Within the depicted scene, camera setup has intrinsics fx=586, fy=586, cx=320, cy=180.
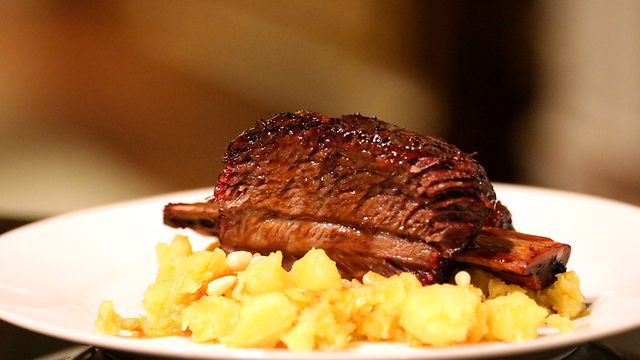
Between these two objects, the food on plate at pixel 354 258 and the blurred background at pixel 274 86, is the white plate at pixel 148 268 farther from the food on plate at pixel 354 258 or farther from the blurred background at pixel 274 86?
the blurred background at pixel 274 86

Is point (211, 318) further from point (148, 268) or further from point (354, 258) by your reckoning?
point (148, 268)

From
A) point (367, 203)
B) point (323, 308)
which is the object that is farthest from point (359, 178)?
point (323, 308)

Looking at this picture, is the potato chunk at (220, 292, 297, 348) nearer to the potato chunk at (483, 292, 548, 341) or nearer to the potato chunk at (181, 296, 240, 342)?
the potato chunk at (181, 296, 240, 342)

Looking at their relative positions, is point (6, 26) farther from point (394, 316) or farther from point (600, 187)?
point (600, 187)

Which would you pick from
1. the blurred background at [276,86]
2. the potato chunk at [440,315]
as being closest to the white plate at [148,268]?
the potato chunk at [440,315]

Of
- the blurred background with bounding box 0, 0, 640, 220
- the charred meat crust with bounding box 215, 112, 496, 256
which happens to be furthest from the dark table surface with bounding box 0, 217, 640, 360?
the blurred background with bounding box 0, 0, 640, 220

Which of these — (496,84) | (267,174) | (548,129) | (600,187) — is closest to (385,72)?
(496,84)
